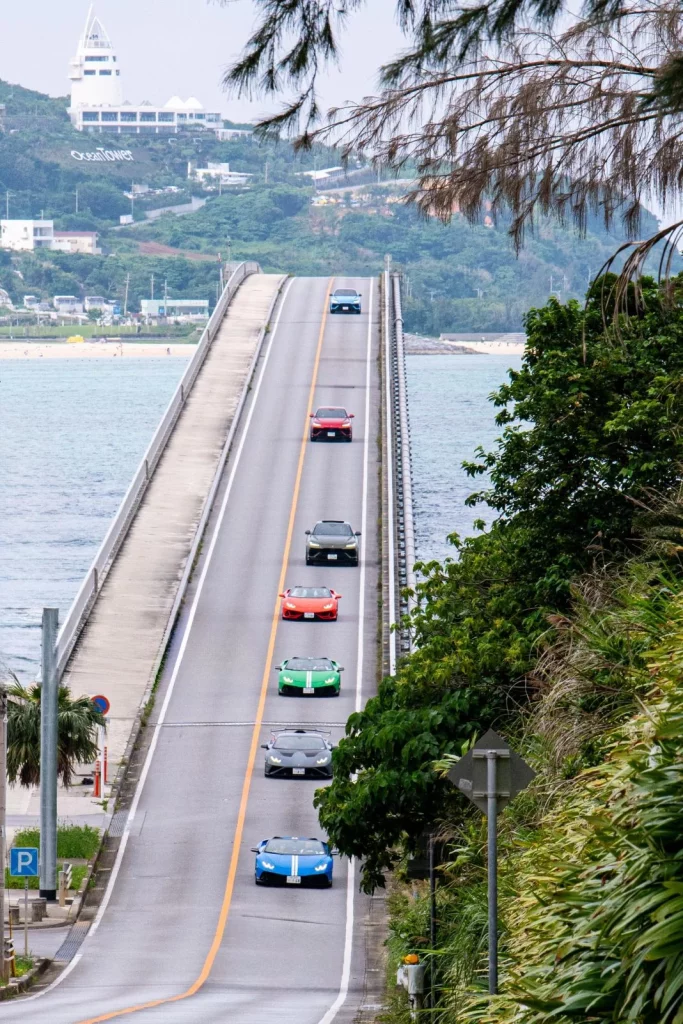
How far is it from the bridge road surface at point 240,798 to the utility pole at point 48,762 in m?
1.46

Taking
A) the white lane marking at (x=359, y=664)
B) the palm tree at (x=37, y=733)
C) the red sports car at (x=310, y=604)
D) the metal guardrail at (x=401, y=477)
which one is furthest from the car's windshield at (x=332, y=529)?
the palm tree at (x=37, y=733)

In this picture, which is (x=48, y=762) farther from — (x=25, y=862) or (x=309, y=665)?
(x=309, y=665)

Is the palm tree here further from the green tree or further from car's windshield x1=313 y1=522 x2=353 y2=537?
car's windshield x1=313 y1=522 x2=353 y2=537

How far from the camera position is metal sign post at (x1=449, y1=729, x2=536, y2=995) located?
44.6ft

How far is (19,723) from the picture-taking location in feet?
130

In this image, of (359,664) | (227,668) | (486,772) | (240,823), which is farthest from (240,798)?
(486,772)

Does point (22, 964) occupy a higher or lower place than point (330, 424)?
lower

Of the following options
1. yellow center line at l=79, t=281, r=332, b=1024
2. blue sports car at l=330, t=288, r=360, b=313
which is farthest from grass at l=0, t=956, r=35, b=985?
blue sports car at l=330, t=288, r=360, b=313

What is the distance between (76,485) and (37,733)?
9622 cm

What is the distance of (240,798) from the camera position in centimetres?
4203

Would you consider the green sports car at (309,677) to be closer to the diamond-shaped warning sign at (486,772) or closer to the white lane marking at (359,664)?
the white lane marking at (359,664)

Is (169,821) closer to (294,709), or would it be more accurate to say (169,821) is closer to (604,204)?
(294,709)

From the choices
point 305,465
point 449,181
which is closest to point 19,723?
point 449,181

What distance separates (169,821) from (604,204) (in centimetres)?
2719
